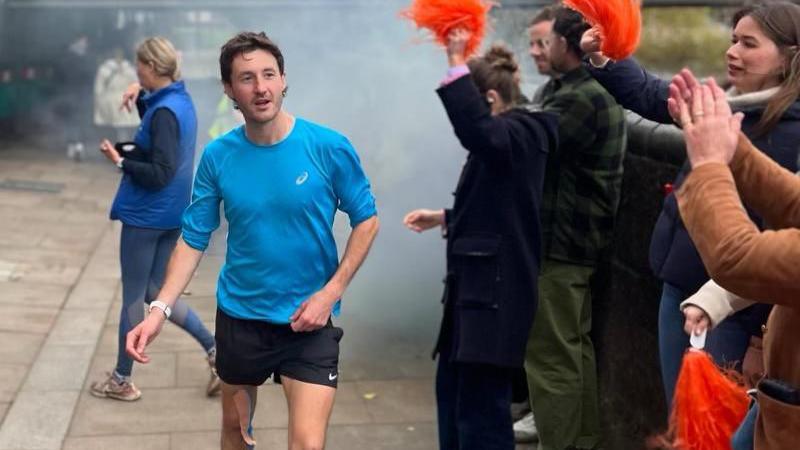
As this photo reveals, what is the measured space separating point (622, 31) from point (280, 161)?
1.13 metres

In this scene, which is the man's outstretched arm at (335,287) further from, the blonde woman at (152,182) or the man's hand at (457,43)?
the blonde woman at (152,182)

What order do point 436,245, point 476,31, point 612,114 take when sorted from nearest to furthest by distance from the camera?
point 476,31
point 612,114
point 436,245

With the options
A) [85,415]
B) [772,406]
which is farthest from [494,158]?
[85,415]

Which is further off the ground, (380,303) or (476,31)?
(476,31)

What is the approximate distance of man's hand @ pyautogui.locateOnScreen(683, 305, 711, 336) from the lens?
3064 mm

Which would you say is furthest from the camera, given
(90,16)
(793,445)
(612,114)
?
(90,16)

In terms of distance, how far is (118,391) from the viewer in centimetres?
579

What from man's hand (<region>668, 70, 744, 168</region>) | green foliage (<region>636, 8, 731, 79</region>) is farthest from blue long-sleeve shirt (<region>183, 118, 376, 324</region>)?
green foliage (<region>636, 8, 731, 79</region>)

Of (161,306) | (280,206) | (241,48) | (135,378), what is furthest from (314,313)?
(135,378)

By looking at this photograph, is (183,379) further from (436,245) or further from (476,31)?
(476,31)

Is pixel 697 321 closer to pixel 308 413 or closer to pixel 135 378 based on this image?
pixel 308 413

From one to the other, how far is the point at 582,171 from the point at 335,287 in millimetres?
1369

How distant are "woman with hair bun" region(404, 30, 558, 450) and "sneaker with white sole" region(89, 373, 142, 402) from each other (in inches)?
76.4

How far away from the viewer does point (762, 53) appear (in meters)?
3.31
